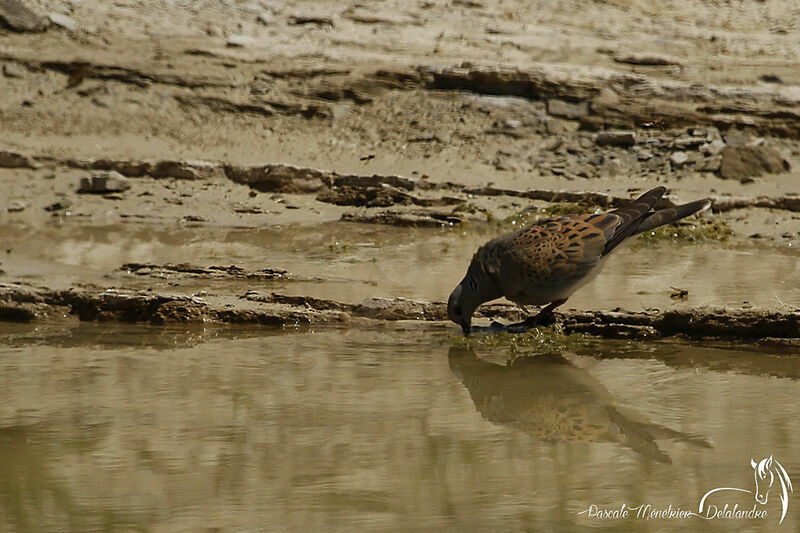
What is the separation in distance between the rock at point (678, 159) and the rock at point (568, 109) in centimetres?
97

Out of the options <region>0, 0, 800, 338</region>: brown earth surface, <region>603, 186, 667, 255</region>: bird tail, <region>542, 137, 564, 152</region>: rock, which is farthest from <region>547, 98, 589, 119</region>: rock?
<region>603, 186, 667, 255</region>: bird tail

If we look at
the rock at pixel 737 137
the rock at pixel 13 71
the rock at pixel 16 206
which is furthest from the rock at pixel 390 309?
the rock at pixel 13 71

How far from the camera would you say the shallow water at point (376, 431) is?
308 cm

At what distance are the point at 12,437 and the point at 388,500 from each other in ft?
5.17

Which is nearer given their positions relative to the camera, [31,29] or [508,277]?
[508,277]

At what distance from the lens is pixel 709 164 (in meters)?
9.38

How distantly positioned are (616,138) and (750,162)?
1.22 meters

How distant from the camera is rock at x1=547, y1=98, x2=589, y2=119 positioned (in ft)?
Result: 32.7

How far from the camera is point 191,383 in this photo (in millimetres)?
4652

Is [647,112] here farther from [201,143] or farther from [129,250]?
[129,250]

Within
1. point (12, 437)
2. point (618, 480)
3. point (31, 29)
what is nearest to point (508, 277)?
point (618, 480)

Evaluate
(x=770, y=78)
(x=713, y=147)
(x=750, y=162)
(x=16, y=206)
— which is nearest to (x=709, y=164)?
(x=713, y=147)

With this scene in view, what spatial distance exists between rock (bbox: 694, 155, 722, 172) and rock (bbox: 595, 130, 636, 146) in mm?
639

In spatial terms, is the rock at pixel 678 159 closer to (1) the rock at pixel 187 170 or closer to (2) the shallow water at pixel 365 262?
(2) the shallow water at pixel 365 262
